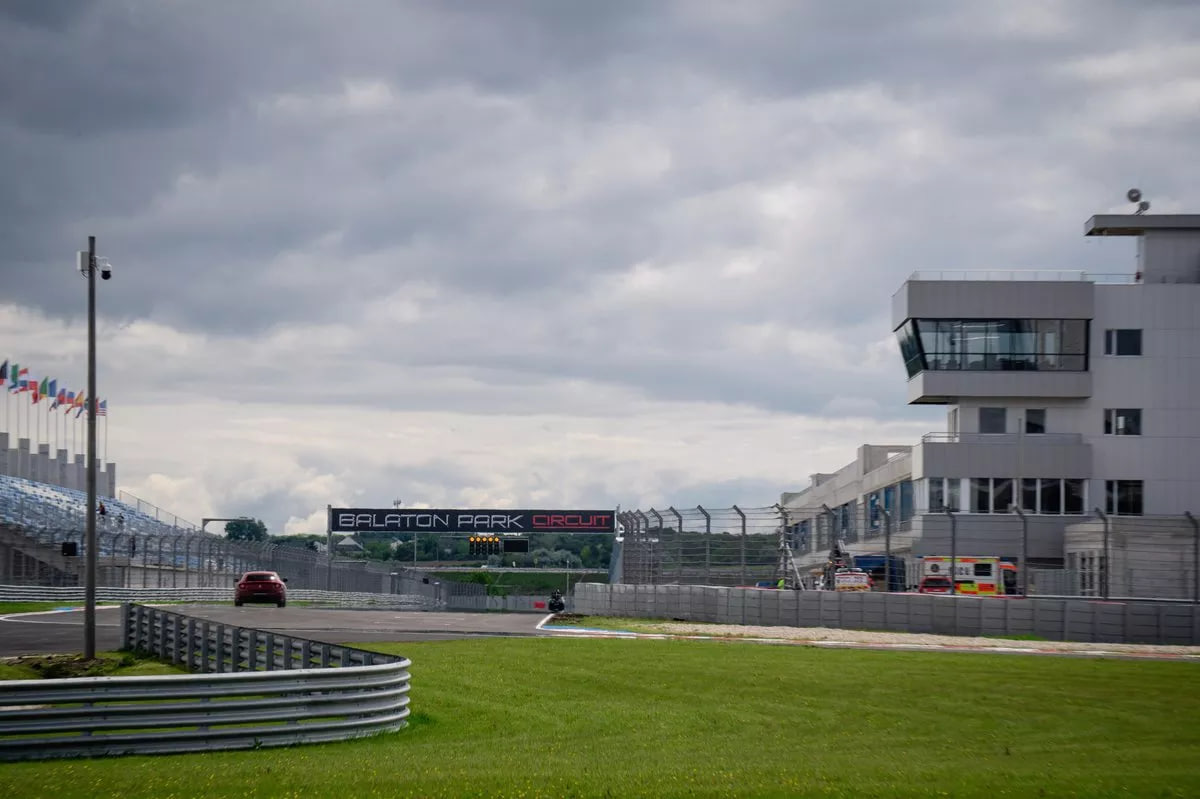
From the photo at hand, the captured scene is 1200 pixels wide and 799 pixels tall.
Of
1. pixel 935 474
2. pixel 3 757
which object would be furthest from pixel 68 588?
pixel 3 757

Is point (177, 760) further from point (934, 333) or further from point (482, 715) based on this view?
point (934, 333)

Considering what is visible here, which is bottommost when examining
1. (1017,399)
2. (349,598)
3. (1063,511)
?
(349,598)

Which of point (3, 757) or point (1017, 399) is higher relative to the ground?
point (1017, 399)

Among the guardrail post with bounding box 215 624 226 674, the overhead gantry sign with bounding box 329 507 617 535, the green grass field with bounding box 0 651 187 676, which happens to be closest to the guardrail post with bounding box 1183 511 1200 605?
the guardrail post with bounding box 215 624 226 674

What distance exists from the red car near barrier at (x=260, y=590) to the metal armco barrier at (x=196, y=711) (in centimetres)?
3571

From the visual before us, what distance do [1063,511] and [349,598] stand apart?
37377mm

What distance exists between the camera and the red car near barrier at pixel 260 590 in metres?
51.2

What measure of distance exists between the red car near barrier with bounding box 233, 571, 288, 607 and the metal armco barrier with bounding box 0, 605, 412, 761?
3571 cm

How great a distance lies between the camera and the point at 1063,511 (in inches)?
2323

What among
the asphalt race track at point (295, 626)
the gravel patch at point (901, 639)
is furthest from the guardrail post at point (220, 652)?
the gravel patch at point (901, 639)

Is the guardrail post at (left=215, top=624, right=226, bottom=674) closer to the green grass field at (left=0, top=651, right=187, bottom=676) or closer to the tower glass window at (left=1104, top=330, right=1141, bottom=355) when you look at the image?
the green grass field at (left=0, top=651, right=187, bottom=676)

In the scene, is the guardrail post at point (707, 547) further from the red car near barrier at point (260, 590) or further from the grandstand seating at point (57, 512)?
the grandstand seating at point (57, 512)

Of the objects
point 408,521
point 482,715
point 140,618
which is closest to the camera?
point 482,715

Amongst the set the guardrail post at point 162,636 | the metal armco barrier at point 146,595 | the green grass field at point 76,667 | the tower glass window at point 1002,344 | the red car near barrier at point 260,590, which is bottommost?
the metal armco barrier at point 146,595
